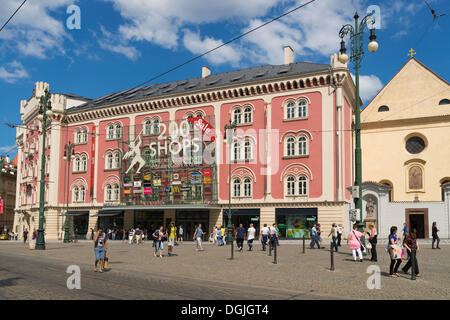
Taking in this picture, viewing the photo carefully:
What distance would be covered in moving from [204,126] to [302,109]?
30.8 feet

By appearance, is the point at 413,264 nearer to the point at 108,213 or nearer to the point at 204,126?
the point at 204,126

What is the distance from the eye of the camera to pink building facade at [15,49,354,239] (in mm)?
37750

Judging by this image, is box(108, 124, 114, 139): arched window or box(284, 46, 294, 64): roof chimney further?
box(108, 124, 114, 139): arched window

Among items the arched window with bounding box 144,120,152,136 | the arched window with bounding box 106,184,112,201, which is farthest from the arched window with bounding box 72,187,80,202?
the arched window with bounding box 144,120,152,136

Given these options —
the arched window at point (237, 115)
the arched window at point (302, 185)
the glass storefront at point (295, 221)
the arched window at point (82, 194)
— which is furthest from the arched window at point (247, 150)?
the arched window at point (82, 194)

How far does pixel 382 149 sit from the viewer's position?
4488 centimetres

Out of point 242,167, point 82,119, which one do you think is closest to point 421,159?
point 242,167

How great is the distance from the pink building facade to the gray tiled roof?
20 cm

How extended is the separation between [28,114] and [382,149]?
45.8m

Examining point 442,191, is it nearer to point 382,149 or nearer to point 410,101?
point 382,149

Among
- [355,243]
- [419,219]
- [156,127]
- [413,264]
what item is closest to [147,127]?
[156,127]

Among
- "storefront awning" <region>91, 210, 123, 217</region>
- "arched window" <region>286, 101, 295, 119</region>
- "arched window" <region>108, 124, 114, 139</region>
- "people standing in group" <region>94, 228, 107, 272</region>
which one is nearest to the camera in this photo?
"people standing in group" <region>94, 228, 107, 272</region>

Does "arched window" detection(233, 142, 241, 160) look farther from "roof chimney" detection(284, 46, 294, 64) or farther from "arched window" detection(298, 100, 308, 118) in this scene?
"roof chimney" detection(284, 46, 294, 64)

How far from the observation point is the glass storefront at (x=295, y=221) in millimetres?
37250
